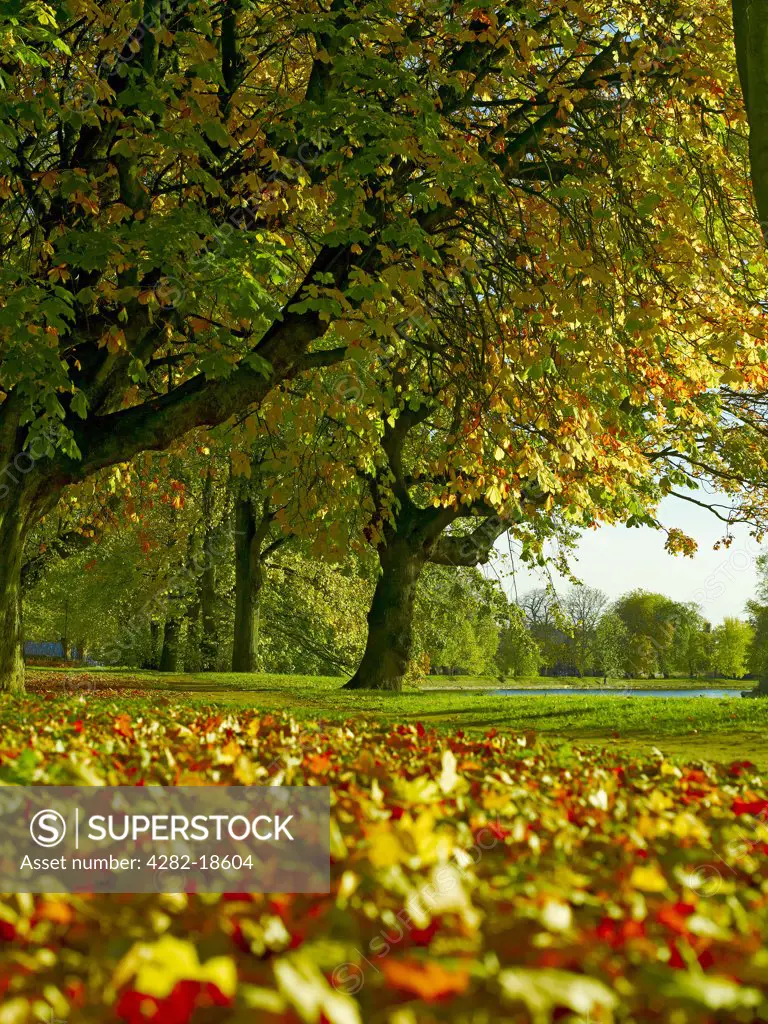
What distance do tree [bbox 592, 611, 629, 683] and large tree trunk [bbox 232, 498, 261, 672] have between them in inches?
1207

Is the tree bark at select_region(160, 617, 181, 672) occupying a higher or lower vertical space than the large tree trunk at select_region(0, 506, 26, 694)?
lower

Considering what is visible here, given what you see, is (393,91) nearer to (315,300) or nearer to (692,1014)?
(315,300)

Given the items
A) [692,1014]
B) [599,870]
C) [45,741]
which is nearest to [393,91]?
[45,741]

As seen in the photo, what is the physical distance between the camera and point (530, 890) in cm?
218

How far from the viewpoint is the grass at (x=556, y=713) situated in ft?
28.6

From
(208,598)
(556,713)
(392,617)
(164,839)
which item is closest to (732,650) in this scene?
(208,598)

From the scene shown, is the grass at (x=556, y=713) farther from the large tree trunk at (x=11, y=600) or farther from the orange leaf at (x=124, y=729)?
the orange leaf at (x=124, y=729)

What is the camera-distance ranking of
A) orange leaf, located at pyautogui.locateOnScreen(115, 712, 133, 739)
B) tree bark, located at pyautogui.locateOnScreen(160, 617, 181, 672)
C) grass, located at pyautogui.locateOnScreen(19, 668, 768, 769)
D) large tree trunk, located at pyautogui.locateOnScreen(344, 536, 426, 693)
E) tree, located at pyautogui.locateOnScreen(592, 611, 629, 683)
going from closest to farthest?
orange leaf, located at pyautogui.locateOnScreen(115, 712, 133, 739), grass, located at pyautogui.locateOnScreen(19, 668, 768, 769), large tree trunk, located at pyautogui.locateOnScreen(344, 536, 426, 693), tree bark, located at pyautogui.locateOnScreen(160, 617, 181, 672), tree, located at pyautogui.locateOnScreen(592, 611, 629, 683)

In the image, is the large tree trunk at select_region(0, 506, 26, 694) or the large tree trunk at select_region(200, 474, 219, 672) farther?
the large tree trunk at select_region(200, 474, 219, 672)

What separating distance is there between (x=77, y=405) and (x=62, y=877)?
6.85 metres

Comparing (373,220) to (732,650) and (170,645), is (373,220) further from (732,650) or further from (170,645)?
(732,650)

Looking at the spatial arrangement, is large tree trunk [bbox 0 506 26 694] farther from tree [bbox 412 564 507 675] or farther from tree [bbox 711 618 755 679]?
tree [bbox 711 618 755 679]

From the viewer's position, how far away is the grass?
28.6 ft

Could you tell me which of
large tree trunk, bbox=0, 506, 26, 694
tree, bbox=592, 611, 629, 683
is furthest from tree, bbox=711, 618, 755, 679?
large tree trunk, bbox=0, 506, 26, 694
